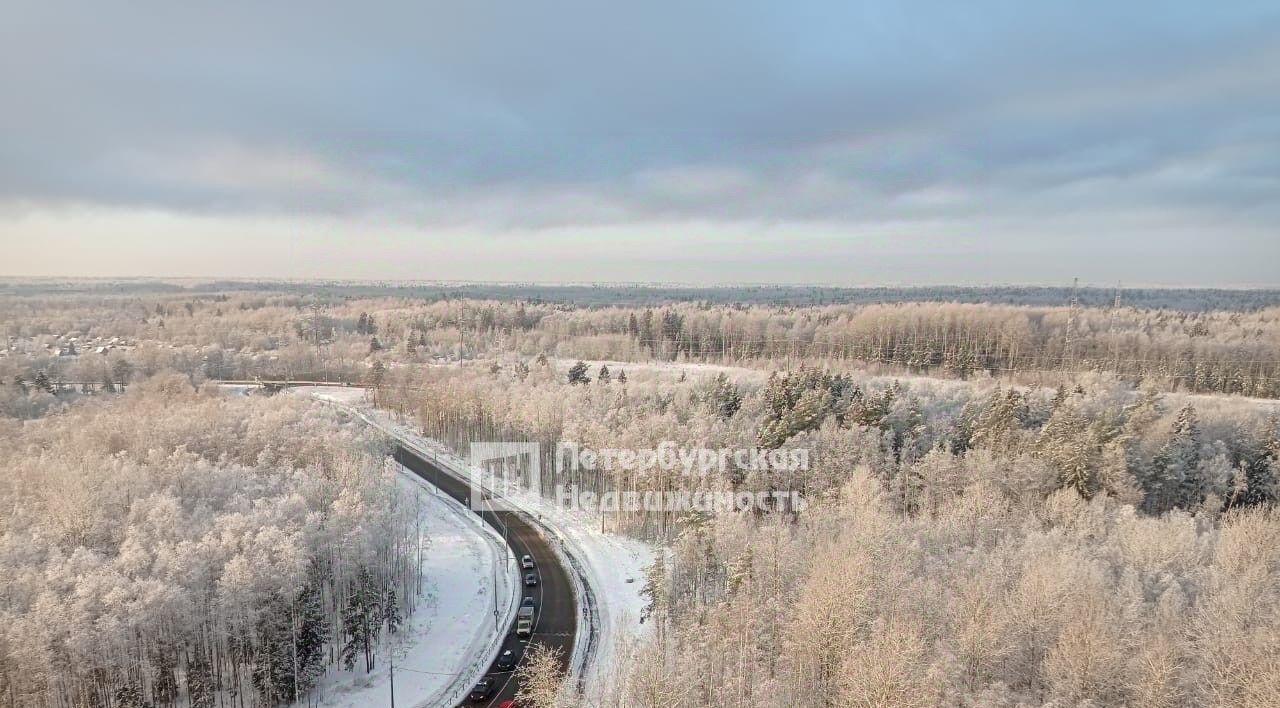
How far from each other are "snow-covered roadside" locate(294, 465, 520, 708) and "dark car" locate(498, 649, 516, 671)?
0.53 metres

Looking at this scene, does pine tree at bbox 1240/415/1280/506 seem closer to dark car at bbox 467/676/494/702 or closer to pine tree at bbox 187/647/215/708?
dark car at bbox 467/676/494/702

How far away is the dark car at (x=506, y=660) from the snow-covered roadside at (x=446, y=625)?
53 centimetres

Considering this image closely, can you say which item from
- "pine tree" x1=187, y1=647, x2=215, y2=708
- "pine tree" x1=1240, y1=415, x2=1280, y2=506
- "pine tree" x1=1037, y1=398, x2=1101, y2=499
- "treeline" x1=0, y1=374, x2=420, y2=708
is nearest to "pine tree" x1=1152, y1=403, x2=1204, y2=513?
"pine tree" x1=1240, y1=415, x2=1280, y2=506

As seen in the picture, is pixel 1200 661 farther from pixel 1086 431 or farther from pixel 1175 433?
pixel 1175 433

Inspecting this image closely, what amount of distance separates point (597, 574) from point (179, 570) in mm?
23704

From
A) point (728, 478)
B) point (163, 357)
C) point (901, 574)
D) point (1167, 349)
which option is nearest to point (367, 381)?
point (163, 357)

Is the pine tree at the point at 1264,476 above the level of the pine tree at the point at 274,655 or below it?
above

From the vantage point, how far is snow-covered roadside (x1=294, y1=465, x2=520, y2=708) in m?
28.9

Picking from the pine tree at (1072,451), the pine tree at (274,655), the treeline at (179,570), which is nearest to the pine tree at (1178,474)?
the pine tree at (1072,451)

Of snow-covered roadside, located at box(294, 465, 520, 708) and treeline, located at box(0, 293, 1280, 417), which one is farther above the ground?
treeline, located at box(0, 293, 1280, 417)

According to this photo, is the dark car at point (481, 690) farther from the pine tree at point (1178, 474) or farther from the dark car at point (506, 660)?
the pine tree at point (1178, 474)

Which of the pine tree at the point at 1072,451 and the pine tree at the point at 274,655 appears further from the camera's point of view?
the pine tree at the point at 1072,451

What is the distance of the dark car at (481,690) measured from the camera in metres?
28.3

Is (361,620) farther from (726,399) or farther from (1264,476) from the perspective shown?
(1264,476)
